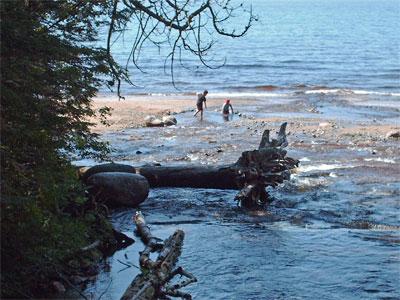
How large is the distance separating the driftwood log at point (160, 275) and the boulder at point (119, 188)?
2371 millimetres

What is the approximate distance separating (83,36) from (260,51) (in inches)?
2032

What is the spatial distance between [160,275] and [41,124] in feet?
7.55

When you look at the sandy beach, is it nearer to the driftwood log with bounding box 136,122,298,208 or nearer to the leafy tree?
the driftwood log with bounding box 136,122,298,208

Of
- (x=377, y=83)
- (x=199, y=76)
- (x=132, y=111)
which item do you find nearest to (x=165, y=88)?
(x=199, y=76)

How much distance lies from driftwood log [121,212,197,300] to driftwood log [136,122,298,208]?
304cm

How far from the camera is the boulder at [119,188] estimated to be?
37.8 feet

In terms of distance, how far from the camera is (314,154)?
18.1 meters

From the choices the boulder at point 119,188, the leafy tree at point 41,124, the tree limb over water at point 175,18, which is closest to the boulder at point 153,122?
the boulder at point 119,188

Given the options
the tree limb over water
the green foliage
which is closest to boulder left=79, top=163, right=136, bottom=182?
the tree limb over water

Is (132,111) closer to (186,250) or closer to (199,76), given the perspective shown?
(199,76)

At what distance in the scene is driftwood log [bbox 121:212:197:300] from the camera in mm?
7373

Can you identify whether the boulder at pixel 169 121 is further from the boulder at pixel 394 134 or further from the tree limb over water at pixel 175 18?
the tree limb over water at pixel 175 18

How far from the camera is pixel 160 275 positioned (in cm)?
784

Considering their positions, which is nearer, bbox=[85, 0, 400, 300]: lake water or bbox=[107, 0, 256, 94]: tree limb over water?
bbox=[107, 0, 256, 94]: tree limb over water
